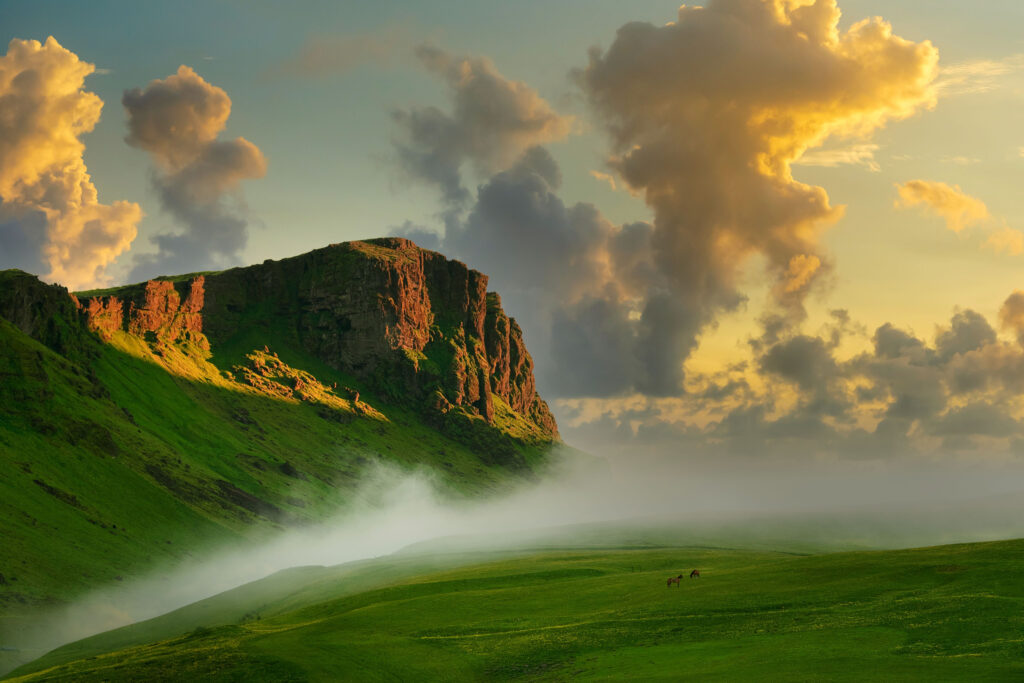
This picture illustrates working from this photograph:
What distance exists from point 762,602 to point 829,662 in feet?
81.4

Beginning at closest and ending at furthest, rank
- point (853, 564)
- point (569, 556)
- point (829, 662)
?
point (829, 662), point (853, 564), point (569, 556)

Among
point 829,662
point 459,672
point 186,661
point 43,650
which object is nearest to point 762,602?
point 829,662

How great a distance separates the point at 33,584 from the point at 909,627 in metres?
173

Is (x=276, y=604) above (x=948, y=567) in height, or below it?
below

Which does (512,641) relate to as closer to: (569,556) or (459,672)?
(459,672)

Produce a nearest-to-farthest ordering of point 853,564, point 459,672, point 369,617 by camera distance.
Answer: point 459,672 < point 853,564 < point 369,617

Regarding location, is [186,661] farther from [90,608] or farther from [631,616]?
[90,608]

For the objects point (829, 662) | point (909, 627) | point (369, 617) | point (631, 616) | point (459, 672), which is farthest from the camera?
point (369, 617)

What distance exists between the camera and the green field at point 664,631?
181ft

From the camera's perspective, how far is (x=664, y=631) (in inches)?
2849

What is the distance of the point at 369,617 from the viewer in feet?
307

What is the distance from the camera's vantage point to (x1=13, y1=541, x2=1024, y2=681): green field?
55.1 m

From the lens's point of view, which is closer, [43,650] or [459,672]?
[459,672]

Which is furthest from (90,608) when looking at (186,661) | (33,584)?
(186,661)
